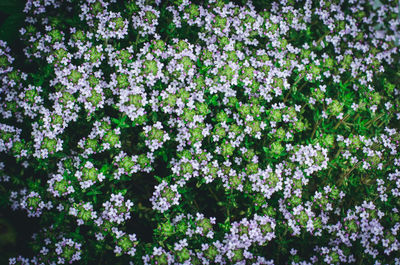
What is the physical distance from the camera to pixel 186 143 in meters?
4.14

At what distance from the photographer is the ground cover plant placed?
3734 millimetres

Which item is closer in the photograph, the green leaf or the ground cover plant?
the ground cover plant

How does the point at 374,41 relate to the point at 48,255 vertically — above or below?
above

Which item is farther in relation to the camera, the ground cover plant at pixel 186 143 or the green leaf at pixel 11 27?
the green leaf at pixel 11 27

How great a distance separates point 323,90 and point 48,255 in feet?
13.2

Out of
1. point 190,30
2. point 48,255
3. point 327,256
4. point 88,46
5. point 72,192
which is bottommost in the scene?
point 327,256

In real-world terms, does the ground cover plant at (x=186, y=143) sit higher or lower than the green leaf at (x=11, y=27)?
lower

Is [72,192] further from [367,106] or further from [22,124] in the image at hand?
[367,106]

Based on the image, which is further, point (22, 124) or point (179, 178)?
point (22, 124)

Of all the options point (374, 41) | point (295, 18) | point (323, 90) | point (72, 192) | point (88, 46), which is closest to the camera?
point (72, 192)

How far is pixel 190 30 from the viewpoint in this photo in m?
4.49

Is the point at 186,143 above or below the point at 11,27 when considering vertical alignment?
below

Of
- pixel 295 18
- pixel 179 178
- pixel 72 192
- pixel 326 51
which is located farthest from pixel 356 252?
pixel 72 192

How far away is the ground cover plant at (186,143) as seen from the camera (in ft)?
12.3
